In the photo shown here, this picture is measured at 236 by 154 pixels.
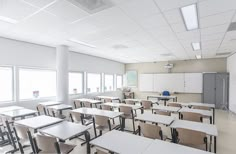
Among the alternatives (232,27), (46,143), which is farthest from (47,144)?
(232,27)

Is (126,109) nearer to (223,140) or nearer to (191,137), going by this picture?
(191,137)

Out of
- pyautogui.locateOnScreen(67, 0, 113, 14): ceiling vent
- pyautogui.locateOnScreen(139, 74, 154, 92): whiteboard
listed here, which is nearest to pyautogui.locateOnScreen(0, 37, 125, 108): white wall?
pyautogui.locateOnScreen(67, 0, 113, 14): ceiling vent

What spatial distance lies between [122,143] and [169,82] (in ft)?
27.1

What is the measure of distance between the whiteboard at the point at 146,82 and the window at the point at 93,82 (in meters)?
3.51

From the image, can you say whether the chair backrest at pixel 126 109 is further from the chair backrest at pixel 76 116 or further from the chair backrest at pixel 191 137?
the chair backrest at pixel 191 137

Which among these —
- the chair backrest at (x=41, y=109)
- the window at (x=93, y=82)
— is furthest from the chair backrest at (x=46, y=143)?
the window at (x=93, y=82)

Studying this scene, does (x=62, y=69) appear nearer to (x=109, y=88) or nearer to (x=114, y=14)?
(x=114, y=14)

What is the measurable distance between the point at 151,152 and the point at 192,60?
866 cm

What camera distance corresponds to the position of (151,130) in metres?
2.52

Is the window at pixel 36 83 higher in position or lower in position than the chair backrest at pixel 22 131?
higher

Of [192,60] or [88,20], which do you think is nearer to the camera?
[88,20]

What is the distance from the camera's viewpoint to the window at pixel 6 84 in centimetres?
439

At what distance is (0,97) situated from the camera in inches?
170

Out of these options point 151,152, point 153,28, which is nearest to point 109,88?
point 153,28
